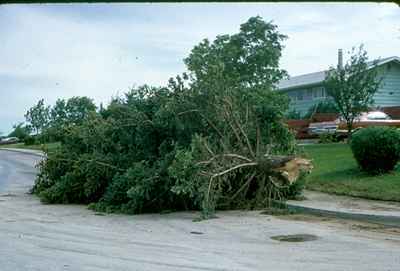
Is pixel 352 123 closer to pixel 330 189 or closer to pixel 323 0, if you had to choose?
pixel 330 189

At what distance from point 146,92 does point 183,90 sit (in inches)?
58.0

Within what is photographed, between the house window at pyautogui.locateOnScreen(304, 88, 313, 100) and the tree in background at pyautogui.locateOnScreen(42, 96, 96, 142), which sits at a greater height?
the house window at pyautogui.locateOnScreen(304, 88, 313, 100)

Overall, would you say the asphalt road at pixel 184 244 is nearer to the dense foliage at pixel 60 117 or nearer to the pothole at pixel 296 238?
the pothole at pixel 296 238

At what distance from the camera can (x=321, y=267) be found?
6.52m

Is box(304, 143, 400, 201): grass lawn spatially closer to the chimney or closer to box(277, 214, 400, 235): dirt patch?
box(277, 214, 400, 235): dirt patch

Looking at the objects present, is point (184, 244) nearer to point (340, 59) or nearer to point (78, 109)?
point (78, 109)

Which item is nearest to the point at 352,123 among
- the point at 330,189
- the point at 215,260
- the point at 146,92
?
the point at 330,189

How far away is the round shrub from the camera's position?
546 inches

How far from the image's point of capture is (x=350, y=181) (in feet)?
46.3

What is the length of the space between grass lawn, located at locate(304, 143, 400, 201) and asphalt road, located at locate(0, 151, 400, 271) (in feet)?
9.07

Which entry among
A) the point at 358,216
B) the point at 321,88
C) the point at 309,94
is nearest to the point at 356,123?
the point at 321,88

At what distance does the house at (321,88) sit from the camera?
38438 mm

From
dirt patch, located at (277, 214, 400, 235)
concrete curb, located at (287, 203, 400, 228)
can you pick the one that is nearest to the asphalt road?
dirt patch, located at (277, 214, 400, 235)

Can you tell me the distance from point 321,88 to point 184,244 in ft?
124
